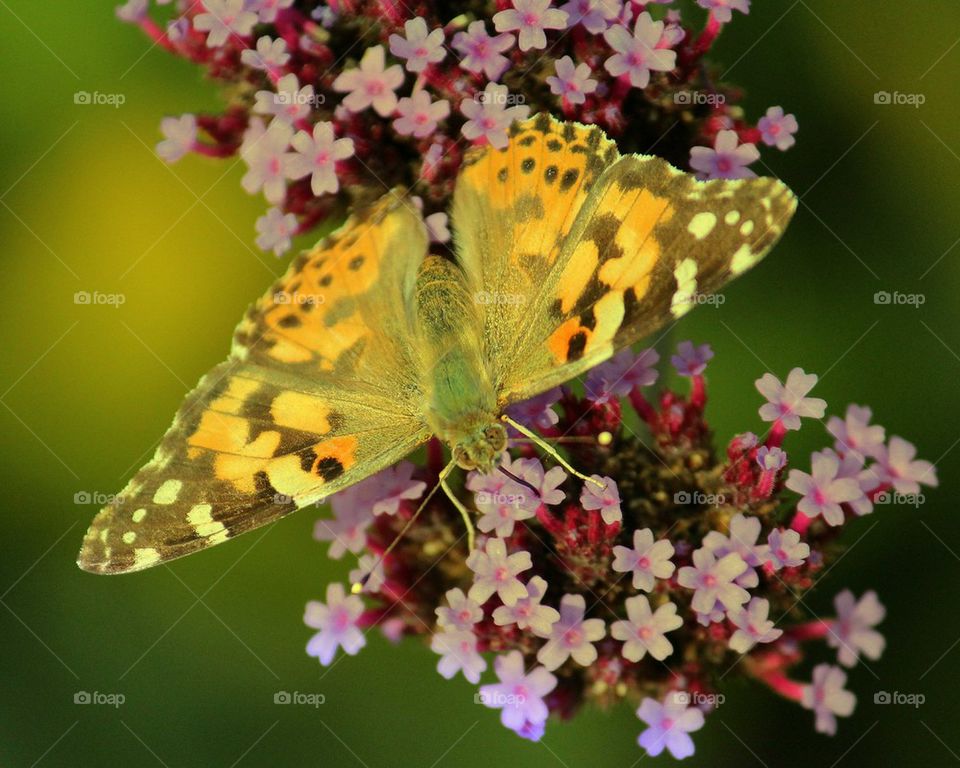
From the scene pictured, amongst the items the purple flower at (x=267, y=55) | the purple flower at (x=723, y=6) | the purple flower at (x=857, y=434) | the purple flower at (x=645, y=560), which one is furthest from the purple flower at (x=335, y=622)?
the purple flower at (x=723, y=6)

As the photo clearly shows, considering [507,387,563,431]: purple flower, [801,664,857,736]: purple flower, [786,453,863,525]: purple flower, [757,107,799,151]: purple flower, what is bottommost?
[801,664,857,736]: purple flower

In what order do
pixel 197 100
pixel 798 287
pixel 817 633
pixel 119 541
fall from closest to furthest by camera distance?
1. pixel 119 541
2. pixel 817 633
3. pixel 798 287
4. pixel 197 100

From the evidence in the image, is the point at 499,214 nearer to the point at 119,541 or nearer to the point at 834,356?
the point at 119,541

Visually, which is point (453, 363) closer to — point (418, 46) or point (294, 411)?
point (294, 411)

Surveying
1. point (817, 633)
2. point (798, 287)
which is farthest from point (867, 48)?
point (817, 633)

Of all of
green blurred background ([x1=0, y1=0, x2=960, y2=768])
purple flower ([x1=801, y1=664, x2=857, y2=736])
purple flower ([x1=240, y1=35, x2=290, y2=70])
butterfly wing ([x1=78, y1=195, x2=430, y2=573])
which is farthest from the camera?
green blurred background ([x1=0, y1=0, x2=960, y2=768])

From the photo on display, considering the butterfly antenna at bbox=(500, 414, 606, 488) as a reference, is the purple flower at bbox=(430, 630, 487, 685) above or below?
below

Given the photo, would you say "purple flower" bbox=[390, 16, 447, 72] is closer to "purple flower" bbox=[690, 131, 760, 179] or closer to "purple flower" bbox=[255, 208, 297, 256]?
"purple flower" bbox=[255, 208, 297, 256]

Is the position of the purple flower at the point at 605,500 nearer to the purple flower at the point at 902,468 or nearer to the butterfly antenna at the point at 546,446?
the butterfly antenna at the point at 546,446


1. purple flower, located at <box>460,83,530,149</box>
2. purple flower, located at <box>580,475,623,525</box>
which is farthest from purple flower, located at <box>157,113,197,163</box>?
purple flower, located at <box>580,475,623,525</box>
